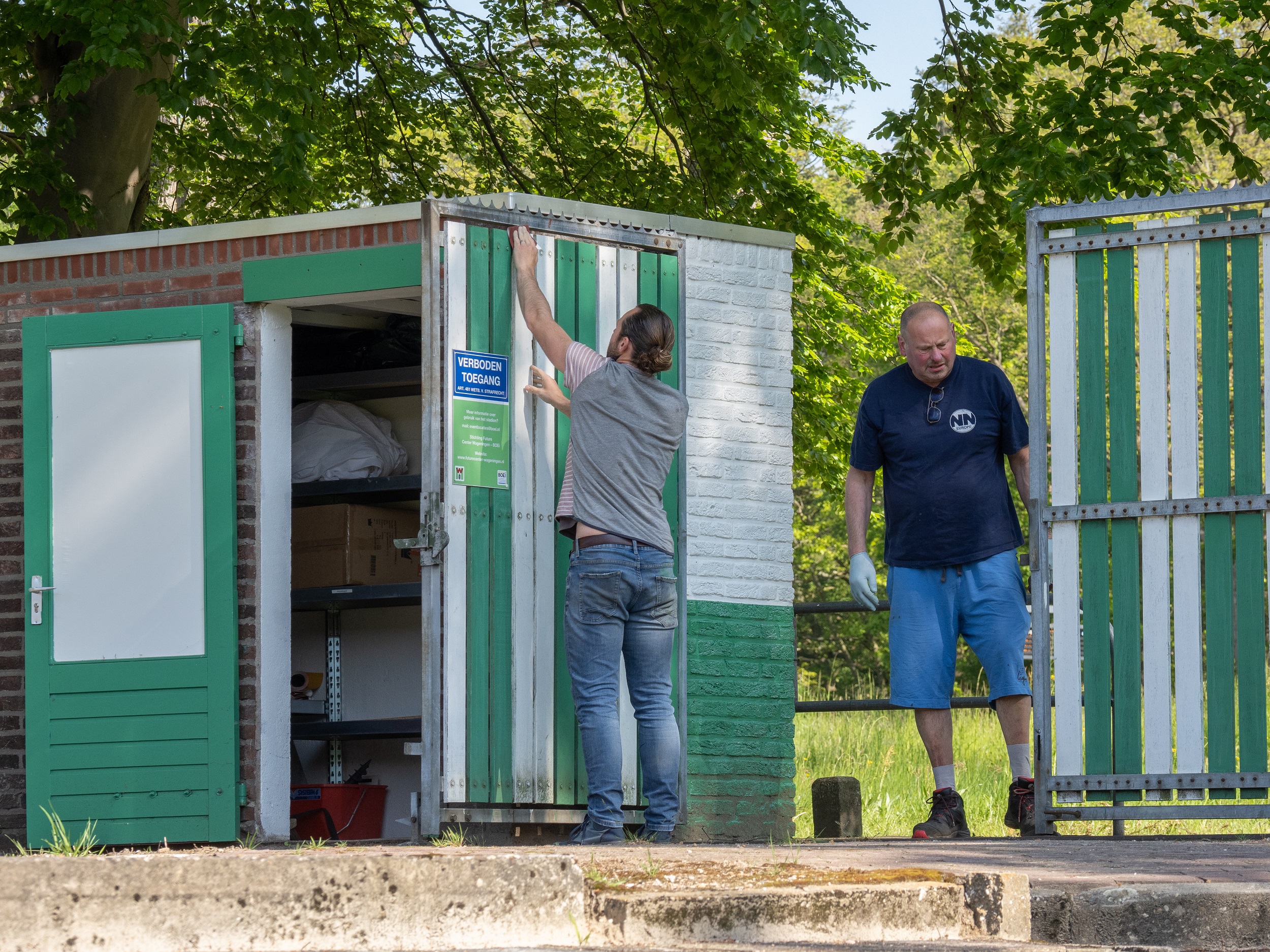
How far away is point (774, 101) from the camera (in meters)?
14.0

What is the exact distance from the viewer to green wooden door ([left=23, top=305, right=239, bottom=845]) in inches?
295

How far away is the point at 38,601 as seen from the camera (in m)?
7.63

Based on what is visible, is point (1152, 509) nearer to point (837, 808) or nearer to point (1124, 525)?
point (1124, 525)

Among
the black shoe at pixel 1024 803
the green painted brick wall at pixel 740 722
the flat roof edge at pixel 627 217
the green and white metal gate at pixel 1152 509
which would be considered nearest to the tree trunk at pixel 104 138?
→ the flat roof edge at pixel 627 217

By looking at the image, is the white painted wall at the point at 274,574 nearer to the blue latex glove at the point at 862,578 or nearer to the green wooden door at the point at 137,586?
the green wooden door at the point at 137,586

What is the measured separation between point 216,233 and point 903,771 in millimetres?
7690

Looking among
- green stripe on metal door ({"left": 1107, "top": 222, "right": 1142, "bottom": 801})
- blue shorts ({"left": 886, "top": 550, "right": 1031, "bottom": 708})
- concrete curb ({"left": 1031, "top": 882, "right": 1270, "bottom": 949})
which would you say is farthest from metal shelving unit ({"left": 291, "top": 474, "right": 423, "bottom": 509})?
concrete curb ({"left": 1031, "top": 882, "right": 1270, "bottom": 949})

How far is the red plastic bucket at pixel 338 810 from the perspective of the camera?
822cm

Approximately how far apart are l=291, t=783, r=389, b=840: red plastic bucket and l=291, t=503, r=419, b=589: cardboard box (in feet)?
3.23

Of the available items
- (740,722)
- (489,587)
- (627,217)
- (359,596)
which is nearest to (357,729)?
(359,596)

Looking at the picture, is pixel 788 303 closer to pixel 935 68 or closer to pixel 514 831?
pixel 514 831

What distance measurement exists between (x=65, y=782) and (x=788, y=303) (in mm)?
3941

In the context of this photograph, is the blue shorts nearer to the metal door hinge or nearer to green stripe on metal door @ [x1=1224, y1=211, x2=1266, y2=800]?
green stripe on metal door @ [x1=1224, y1=211, x2=1266, y2=800]

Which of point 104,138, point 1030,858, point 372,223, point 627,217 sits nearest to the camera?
point 1030,858
